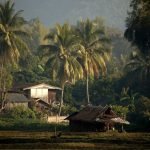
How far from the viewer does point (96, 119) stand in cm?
4950

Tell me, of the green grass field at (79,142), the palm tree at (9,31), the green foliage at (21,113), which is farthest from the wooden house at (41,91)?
the green grass field at (79,142)

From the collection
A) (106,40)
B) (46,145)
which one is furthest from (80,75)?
(46,145)

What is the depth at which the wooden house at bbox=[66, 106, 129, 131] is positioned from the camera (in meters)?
49.8

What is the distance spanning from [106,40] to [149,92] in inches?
493

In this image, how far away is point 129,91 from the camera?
7969 cm

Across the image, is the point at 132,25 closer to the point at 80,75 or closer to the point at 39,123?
the point at 80,75

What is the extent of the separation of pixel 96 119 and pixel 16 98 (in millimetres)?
24945

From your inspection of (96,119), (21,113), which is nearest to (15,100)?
(21,113)

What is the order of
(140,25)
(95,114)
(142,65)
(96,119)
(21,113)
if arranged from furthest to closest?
(142,65), (21,113), (140,25), (95,114), (96,119)

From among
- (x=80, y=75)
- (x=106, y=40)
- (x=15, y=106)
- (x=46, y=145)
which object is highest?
(x=106, y=40)

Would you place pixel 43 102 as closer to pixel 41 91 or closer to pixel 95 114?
pixel 41 91

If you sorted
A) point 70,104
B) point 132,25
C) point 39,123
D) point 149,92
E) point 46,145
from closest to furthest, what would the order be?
point 46,145, point 39,123, point 132,25, point 149,92, point 70,104

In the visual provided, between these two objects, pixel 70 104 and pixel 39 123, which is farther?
pixel 70 104

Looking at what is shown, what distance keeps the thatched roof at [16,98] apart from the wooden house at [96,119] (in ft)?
62.0
